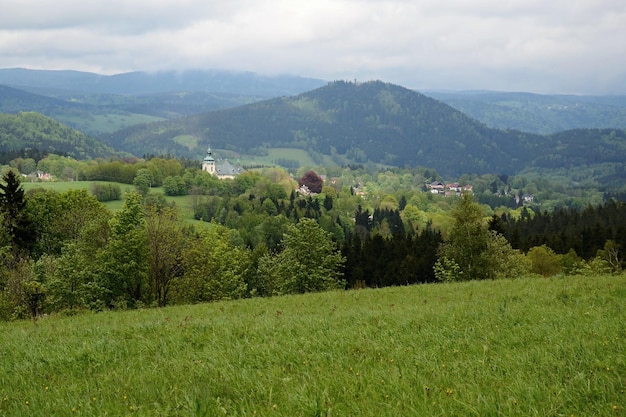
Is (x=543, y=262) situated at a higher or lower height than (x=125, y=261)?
lower

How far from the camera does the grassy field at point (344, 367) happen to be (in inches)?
240

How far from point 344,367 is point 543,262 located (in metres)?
63.5

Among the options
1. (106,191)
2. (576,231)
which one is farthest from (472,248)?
(106,191)

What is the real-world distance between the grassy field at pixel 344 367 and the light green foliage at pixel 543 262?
2155 inches

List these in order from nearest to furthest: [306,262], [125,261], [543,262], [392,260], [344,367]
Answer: [344,367] → [125,261] → [306,262] → [543,262] → [392,260]

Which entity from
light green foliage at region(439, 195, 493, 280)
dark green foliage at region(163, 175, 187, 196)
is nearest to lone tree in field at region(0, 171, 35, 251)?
light green foliage at region(439, 195, 493, 280)

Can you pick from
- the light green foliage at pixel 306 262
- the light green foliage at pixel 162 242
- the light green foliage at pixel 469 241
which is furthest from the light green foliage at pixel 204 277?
the light green foliage at pixel 469 241

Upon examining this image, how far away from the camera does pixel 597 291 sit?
51.4 feet

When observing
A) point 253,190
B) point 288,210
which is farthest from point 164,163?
point 288,210

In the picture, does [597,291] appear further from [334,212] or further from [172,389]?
[334,212]

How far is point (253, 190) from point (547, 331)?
549 ft

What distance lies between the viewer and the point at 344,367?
8.05m

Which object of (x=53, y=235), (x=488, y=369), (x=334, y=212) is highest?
(x=488, y=369)

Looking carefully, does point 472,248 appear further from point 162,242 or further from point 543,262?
point 543,262
